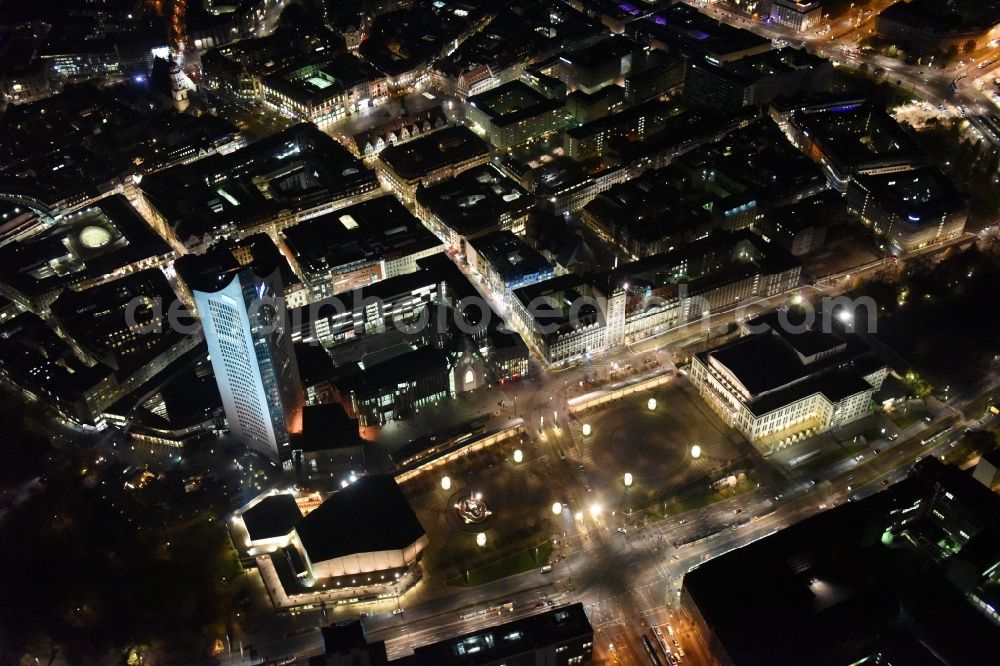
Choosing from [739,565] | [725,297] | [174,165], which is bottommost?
[739,565]

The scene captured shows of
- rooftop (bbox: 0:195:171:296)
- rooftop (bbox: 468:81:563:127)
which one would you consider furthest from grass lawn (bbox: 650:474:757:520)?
rooftop (bbox: 468:81:563:127)

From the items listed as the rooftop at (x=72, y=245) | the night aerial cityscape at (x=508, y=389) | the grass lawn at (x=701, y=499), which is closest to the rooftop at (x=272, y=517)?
the night aerial cityscape at (x=508, y=389)

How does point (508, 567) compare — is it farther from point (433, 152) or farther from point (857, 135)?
point (857, 135)

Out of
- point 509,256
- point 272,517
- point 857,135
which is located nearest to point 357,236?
point 509,256

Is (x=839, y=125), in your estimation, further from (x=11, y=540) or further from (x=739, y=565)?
(x=11, y=540)

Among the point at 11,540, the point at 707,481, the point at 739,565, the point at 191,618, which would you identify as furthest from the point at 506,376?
the point at 11,540
